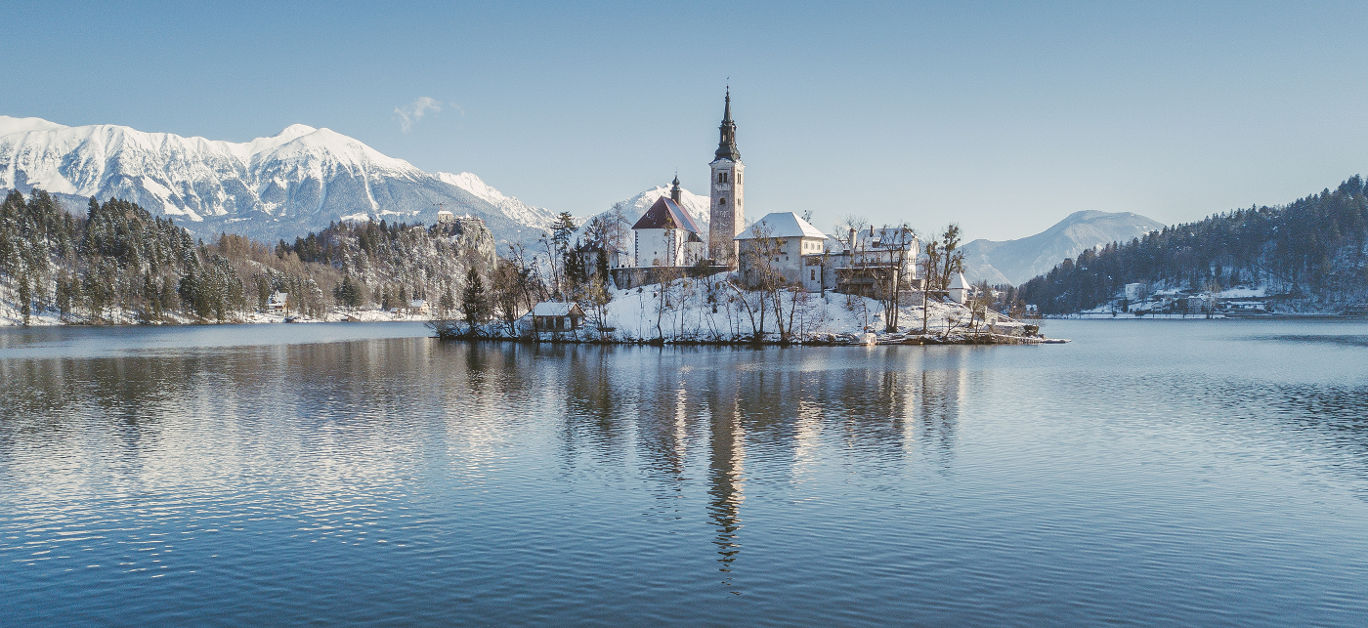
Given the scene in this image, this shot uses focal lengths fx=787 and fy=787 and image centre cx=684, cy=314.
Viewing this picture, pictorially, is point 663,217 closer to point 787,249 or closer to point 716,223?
point 716,223

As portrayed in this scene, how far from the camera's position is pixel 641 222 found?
135625 mm

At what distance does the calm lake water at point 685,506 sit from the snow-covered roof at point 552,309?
215 ft

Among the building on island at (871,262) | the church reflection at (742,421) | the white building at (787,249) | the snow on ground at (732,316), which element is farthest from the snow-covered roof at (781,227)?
the church reflection at (742,421)

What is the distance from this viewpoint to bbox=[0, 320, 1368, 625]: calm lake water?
16719 millimetres

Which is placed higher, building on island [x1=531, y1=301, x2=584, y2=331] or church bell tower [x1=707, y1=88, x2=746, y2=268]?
church bell tower [x1=707, y1=88, x2=746, y2=268]

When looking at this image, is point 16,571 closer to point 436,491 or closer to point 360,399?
point 436,491

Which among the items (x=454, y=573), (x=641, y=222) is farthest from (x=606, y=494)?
(x=641, y=222)

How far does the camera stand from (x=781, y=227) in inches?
4783

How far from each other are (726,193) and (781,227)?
50.5 ft

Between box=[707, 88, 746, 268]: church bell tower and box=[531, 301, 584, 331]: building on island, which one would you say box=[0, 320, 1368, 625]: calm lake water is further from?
box=[707, 88, 746, 268]: church bell tower

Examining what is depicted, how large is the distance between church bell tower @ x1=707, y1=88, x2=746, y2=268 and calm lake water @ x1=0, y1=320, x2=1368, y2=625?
3188 inches

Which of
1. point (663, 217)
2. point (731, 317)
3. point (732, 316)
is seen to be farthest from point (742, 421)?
point (663, 217)

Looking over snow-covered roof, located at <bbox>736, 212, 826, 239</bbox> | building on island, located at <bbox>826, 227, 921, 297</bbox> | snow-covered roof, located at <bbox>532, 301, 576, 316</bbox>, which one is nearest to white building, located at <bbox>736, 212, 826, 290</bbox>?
snow-covered roof, located at <bbox>736, 212, 826, 239</bbox>

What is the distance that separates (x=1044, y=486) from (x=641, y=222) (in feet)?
370
